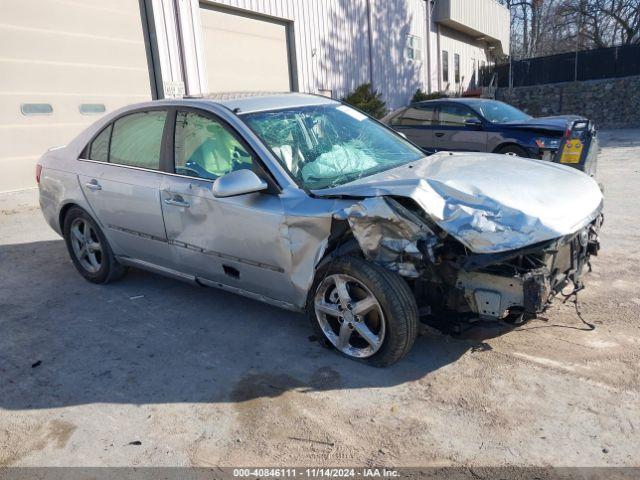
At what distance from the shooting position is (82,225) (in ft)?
16.7

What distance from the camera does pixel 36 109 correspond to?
921 centimetres

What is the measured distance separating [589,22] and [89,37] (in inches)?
1171

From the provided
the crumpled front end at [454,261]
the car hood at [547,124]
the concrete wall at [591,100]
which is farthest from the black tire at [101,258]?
the concrete wall at [591,100]

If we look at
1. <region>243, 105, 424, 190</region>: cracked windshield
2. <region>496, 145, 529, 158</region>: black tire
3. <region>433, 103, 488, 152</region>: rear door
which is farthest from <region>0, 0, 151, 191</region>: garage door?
<region>496, 145, 529, 158</region>: black tire

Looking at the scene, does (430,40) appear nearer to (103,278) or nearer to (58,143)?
(58,143)

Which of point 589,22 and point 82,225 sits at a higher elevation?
point 589,22

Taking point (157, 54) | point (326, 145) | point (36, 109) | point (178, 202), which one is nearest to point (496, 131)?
point (326, 145)

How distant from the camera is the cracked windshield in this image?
368 cm

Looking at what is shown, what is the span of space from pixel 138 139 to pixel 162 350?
1844 millimetres

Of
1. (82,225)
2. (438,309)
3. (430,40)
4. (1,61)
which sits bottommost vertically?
(438,309)

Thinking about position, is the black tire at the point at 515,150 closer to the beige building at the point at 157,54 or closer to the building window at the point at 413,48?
the beige building at the point at 157,54

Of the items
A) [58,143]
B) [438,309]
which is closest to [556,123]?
[438,309]

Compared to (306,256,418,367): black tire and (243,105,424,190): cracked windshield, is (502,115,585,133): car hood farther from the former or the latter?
(306,256,418,367): black tire

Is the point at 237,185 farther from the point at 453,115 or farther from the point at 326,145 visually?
the point at 453,115
